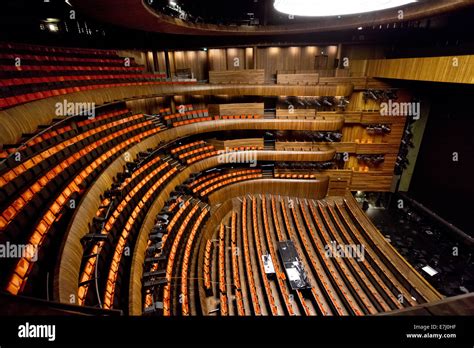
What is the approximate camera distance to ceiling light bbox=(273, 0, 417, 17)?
13.5 ft

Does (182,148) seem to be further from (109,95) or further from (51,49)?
(51,49)

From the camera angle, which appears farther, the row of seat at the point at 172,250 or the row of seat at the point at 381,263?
the row of seat at the point at 381,263

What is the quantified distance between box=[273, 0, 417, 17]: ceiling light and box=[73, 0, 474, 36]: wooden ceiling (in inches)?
23.3

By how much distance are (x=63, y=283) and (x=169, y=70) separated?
7159mm

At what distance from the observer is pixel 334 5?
430cm

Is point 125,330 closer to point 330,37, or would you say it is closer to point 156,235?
point 156,235

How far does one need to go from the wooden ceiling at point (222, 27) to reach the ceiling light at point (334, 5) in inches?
23.3

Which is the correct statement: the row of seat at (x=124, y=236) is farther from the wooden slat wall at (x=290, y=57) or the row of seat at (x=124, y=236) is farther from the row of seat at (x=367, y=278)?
the wooden slat wall at (x=290, y=57)

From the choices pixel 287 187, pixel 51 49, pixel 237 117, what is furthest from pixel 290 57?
pixel 51 49

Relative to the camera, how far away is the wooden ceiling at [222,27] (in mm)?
3809

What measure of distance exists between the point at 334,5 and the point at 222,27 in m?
3.23

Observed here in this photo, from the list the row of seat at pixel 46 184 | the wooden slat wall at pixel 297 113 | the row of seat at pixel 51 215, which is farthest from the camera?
the wooden slat wall at pixel 297 113

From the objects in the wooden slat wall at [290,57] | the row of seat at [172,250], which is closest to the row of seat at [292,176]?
the row of seat at [172,250]

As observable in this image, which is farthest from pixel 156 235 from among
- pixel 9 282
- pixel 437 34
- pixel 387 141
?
pixel 437 34
